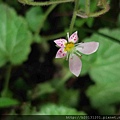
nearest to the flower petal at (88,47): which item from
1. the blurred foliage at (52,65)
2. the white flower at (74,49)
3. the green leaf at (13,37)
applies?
the white flower at (74,49)

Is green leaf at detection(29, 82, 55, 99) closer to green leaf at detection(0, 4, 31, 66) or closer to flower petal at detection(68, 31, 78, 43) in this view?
green leaf at detection(0, 4, 31, 66)

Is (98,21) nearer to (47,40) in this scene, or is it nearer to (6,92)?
(47,40)

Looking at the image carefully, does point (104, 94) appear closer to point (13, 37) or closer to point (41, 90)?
point (41, 90)

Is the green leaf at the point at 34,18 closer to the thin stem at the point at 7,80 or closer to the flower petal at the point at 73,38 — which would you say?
the thin stem at the point at 7,80

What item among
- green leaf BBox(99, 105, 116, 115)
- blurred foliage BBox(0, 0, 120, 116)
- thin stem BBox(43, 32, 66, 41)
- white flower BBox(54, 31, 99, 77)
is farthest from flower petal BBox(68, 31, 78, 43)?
green leaf BBox(99, 105, 116, 115)

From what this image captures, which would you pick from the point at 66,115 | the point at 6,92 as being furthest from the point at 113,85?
the point at 6,92

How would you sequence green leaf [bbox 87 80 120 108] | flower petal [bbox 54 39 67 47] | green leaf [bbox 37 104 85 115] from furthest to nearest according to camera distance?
green leaf [bbox 87 80 120 108], green leaf [bbox 37 104 85 115], flower petal [bbox 54 39 67 47]
